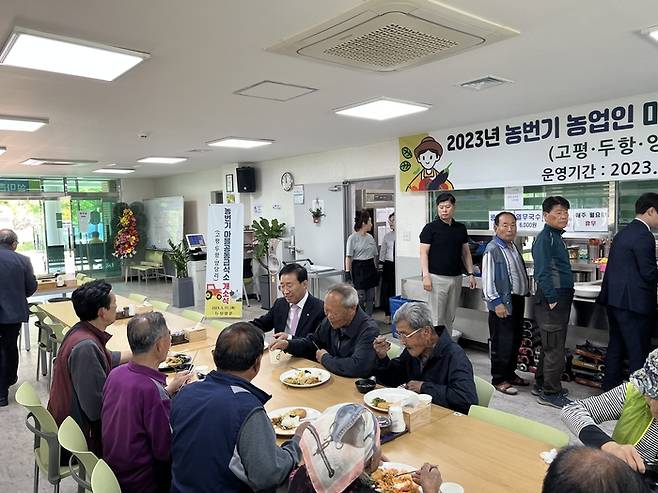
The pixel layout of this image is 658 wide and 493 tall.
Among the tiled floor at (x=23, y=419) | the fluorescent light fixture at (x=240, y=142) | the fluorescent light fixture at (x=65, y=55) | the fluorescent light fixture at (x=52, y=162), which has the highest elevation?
the fluorescent light fixture at (x=52, y=162)

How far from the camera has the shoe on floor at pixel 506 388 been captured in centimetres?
426

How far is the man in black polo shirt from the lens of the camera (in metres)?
5.01

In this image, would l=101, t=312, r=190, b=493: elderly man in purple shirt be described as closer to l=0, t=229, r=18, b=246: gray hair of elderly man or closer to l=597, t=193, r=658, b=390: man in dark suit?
l=597, t=193, r=658, b=390: man in dark suit

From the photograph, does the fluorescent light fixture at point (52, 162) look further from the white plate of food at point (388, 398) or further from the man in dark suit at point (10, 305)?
the white plate of food at point (388, 398)

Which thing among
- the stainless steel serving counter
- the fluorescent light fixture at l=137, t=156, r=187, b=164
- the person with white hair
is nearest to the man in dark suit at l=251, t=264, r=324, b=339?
the person with white hair

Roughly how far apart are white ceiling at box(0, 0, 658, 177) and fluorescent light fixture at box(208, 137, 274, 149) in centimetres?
26

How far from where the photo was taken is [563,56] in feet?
10.0

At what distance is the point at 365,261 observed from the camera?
22.0ft

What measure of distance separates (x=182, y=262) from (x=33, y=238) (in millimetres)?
4660

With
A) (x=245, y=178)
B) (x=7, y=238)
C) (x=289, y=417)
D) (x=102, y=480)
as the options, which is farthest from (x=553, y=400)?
(x=245, y=178)

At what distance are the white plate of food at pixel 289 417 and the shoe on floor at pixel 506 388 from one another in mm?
2636

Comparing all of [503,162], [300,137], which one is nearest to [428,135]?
[503,162]

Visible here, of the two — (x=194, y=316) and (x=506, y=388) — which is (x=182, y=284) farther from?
Answer: (x=506, y=388)

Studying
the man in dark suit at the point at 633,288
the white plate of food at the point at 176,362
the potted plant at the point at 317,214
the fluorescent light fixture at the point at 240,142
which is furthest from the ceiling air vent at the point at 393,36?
the potted plant at the point at 317,214
